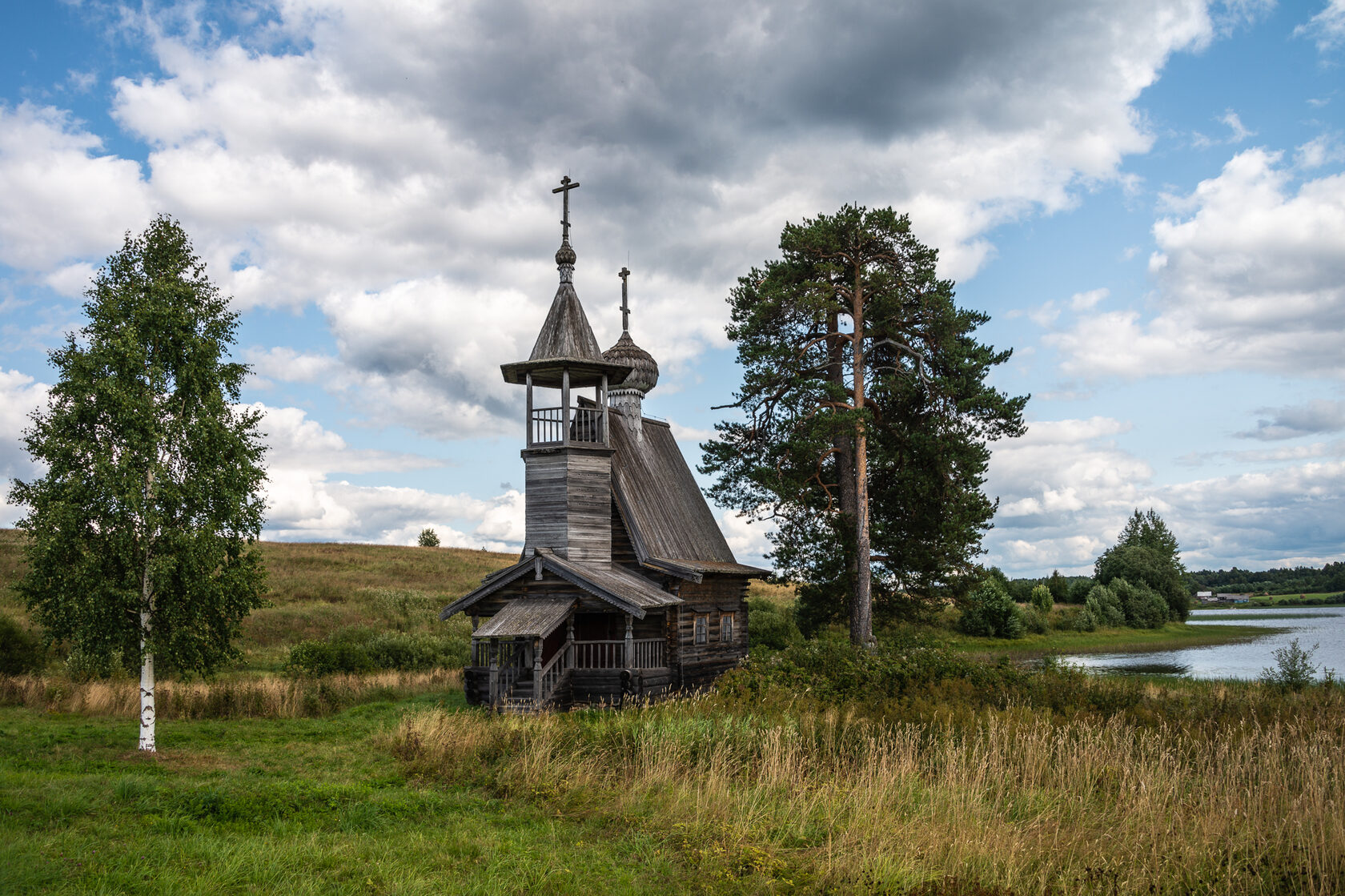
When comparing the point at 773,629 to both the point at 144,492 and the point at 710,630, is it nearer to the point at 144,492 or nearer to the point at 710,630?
the point at 710,630

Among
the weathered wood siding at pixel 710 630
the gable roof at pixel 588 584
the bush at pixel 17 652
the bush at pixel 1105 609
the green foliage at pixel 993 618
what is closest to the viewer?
the gable roof at pixel 588 584

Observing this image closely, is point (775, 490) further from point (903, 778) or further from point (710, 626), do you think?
point (903, 778)

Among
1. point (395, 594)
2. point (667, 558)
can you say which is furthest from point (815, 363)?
point (395, 594)

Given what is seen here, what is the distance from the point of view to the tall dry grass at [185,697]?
19.0m

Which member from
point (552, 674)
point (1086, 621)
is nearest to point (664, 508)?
point (552, 674)

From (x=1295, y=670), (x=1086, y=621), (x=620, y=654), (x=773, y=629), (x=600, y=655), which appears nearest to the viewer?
(x=1295, y=670)

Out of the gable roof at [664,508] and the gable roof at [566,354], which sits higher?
the gable roof at [566,354]

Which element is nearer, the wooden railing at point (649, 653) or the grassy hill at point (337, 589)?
the wooden railing at point (649, 653)

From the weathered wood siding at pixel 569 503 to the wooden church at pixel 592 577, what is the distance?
1.3 inches

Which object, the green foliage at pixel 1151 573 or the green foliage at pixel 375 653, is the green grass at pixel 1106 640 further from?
the green foliage at pixel 375 653

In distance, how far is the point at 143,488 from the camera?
14562mm

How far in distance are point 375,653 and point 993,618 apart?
32.3 metres

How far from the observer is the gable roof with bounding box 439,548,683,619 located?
19172 mm

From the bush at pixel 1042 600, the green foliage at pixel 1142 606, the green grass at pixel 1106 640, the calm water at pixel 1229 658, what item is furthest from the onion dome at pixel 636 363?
the green foliage at pixel 1142 606
